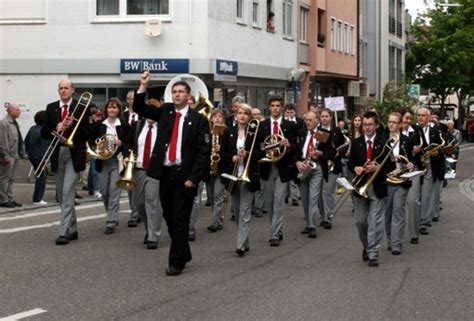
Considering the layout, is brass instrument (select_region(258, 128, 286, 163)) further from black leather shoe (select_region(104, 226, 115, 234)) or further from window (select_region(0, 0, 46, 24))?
window (select_region(0, 0, 46, 24))

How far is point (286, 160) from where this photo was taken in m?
12.6

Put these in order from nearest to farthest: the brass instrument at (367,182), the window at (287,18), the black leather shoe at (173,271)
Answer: the black leather shoe at (173,271) < the brass instrument at (367,182) < the window at (287,18)

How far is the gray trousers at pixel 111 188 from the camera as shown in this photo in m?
13.7

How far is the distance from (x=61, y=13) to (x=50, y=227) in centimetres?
1829

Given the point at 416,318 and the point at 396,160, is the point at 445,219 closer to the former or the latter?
the point at 396,160

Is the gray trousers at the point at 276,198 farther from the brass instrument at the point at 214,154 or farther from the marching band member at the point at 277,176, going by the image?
the brass instrument at the point at 214,154

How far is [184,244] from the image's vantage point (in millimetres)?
10156

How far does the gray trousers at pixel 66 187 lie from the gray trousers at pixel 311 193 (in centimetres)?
351

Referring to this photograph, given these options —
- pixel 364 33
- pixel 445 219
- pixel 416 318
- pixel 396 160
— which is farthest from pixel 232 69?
pixel 364 33

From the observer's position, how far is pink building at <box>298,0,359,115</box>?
42.7 meters

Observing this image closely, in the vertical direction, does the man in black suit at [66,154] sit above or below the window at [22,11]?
below

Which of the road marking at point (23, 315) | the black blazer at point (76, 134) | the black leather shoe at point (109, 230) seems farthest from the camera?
the black leather shoe at point (109, 230)

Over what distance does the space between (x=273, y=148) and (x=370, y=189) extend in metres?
1.63

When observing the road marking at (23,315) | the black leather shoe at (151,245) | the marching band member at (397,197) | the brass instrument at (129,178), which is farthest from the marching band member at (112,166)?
the road marking at (23,315)
